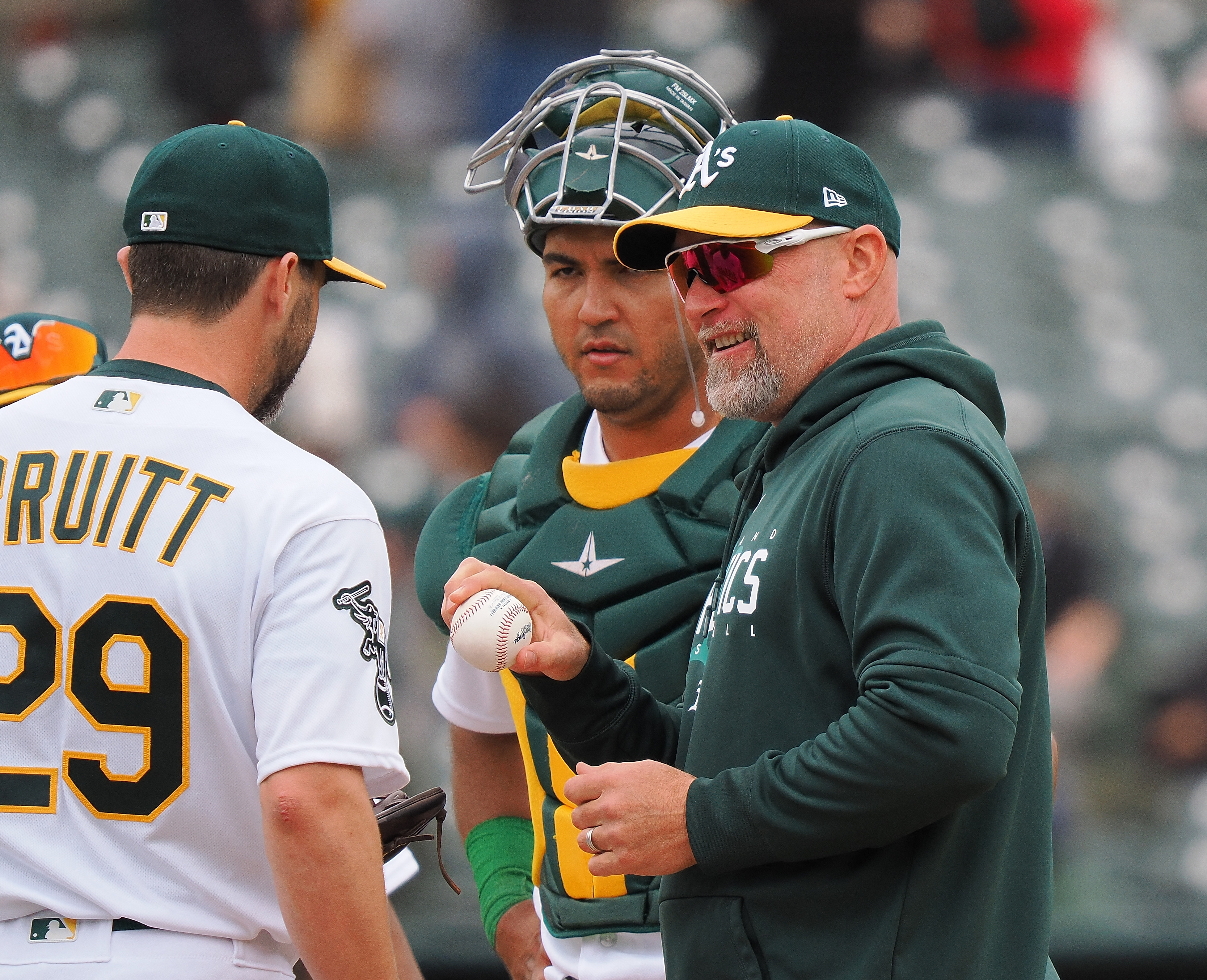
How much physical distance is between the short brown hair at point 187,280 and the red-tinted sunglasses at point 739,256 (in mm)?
649

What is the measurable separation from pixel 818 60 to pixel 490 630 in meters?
6.15

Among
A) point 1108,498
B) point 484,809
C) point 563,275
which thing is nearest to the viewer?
point 563,275

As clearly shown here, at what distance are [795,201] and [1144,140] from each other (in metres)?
6.34

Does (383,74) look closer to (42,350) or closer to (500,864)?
(42,350)

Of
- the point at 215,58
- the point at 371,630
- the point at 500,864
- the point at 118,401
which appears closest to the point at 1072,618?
the point at 500,864

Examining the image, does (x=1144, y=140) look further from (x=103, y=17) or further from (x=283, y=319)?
(x=283, y=319)

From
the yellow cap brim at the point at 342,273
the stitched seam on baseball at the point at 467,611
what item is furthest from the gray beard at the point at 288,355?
the stitched seam on baseball at the point at 467,611

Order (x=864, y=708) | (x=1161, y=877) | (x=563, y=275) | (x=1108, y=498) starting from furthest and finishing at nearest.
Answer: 1. (x=1108, y=498)
2. (x=1161, y=877)
3. (x=563, y=275)
4. (x=864, y=708)

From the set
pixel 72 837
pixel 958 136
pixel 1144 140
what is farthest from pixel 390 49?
pixel 72 837

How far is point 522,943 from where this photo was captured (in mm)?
2635

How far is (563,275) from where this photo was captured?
265 centimetres

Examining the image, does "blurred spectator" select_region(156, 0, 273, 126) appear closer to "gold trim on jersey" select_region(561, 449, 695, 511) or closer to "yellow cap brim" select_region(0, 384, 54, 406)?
"yellow cap brim" select_region(0, 384, 54, 406)

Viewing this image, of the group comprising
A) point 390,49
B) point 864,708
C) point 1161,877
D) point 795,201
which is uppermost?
point 390,49

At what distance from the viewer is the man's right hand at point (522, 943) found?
8.51 feet
